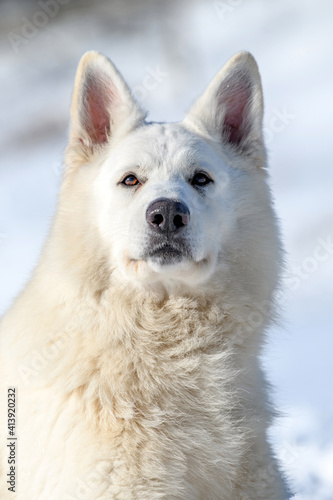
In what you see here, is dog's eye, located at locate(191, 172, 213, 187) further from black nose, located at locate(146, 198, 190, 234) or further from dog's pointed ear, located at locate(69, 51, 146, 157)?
dog's pointed ear, located at locate(69, 51, 146, 157)

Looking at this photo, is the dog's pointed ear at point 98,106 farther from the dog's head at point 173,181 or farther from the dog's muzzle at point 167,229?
the dog's muzzle at point 167,229

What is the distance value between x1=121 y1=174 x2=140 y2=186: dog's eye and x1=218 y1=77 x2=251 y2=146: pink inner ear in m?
0.92

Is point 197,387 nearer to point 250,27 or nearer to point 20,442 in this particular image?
point 20,442

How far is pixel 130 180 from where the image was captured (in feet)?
12.5

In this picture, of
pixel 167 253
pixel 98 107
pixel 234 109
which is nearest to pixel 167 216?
pixel 167 253

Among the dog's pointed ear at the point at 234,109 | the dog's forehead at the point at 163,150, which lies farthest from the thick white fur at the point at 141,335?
the dog's pointed ear at the point at 234,109

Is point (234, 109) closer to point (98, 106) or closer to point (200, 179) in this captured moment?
point (200, 179)

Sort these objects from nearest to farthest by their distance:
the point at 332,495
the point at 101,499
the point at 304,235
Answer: the point at 101,499
the point at 332,495
the point at 304,235

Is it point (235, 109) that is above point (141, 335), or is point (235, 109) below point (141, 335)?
above

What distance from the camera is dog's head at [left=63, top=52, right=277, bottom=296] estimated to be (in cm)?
344

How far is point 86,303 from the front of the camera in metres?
3.67

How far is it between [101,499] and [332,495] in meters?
3.07

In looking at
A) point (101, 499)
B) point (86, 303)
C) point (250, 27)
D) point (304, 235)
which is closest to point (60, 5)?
point (86, 303)

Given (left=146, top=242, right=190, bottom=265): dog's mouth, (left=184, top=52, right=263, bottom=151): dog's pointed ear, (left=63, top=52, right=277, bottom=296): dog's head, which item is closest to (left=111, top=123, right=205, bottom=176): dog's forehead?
(left=63, top=52, right=277, bottom=296): dog's head
